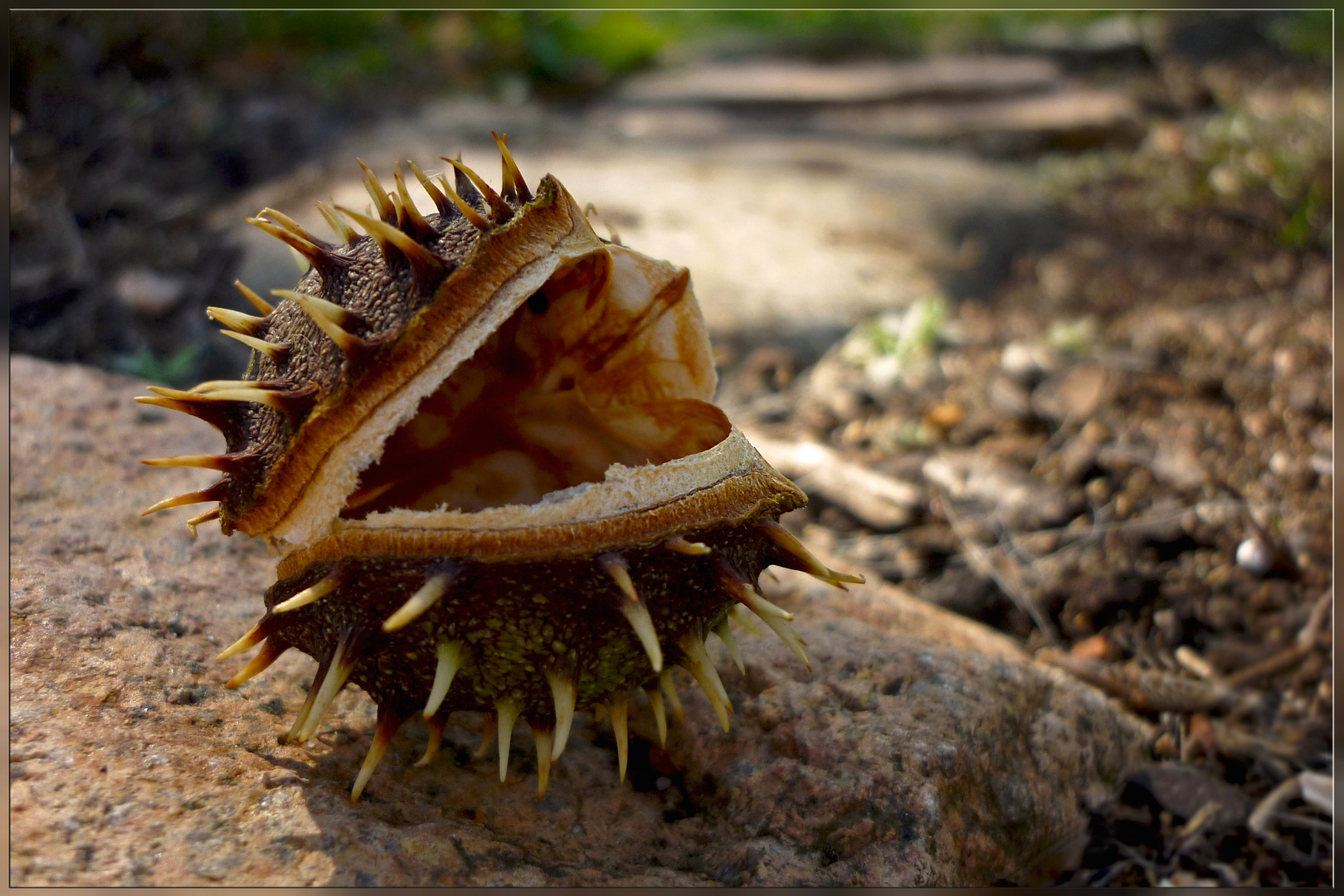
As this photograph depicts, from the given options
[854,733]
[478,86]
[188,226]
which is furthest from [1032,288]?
[478,86]

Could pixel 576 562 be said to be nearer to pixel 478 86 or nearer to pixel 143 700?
pixel 143 700

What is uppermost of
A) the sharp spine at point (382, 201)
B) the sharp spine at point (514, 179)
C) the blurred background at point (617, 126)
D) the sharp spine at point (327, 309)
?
the blurred background at point (617, 126)

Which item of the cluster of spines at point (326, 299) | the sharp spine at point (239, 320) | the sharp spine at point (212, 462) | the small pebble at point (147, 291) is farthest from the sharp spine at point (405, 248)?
the small pebble at point (147, 291)

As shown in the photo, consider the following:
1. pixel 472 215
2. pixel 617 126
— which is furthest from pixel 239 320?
pixel 617 126

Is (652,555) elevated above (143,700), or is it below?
above

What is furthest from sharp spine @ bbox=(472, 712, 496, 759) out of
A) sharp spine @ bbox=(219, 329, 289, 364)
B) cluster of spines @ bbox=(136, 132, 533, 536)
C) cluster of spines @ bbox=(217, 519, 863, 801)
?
sharp spine @ bbox=(219, 329, 289, 364)

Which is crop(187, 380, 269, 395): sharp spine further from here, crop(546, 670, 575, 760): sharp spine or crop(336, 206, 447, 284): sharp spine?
crop(546, 670, 575, 760): sharp spine

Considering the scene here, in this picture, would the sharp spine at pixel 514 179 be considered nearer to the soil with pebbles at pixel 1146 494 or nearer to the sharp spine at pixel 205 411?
the sharp spine at pixel 205 411
